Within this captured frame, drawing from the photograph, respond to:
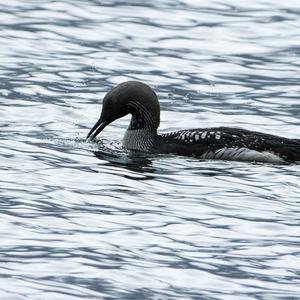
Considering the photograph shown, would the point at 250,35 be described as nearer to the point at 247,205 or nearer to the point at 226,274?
the point at 247,205

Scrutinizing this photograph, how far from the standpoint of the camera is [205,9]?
26.4 meters

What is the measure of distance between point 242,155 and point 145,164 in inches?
41.9

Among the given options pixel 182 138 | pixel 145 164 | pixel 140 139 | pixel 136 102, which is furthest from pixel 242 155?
pixel 136 102

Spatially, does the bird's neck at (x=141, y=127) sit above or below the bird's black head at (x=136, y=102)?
below

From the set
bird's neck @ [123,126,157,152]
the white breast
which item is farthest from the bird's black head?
the white breast

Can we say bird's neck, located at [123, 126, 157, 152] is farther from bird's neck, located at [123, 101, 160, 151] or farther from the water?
the water

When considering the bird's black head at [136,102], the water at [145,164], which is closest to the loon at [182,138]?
the bird's black head at [136,102]

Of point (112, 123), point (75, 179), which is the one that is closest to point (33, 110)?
point (112, 123)

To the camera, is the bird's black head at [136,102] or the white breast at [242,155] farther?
the bird's black head at [136,102]

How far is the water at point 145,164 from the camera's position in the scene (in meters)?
12.5

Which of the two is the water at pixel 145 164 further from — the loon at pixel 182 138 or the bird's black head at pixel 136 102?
the bird's black head at pixel 136 102

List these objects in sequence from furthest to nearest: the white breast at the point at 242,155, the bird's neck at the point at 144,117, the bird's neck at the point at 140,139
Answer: the bird's neck at the point at 144,117
the bird's neck at the point at 140,139
the white breast at the point at 242,155

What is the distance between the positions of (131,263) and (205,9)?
14.1 m

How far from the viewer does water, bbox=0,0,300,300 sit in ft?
40.9
